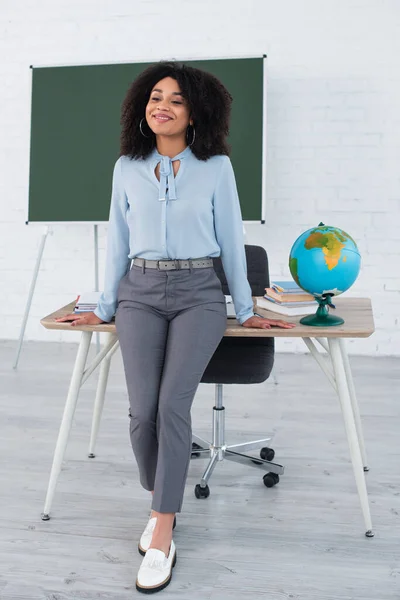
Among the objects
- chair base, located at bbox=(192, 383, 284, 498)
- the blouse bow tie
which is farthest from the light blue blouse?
chair base, located at bbox=(192, 383, 284, 498)

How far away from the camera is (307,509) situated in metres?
Result: 2.29

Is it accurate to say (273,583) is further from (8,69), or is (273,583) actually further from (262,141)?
(8,69)

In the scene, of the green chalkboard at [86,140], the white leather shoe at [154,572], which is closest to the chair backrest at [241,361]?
the white leather shoe at [154,572]

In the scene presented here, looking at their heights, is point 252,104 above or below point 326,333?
above

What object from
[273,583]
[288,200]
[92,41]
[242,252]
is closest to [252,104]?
[288,200]

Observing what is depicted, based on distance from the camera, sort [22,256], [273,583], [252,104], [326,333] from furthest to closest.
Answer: [22,256] < [252,104] < [326,333] < [273,583]

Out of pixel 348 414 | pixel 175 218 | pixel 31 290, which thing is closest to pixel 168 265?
pixel 175 218

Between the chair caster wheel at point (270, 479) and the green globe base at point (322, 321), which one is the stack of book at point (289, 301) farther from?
the chair caster wheel at point (270, 479)

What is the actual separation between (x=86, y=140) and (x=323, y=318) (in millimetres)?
2350

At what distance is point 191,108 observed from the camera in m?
2.12

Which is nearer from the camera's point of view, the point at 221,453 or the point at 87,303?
the point at 87,303

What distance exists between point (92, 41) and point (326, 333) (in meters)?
3.02

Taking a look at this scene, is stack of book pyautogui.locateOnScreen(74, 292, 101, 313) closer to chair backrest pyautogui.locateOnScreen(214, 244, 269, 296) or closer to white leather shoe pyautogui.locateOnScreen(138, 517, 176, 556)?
chair backrest pyautogui.locateOnScreen(214, 244, 269, 296)

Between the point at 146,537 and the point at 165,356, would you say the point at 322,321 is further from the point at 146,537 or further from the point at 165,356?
the point at 146,537
